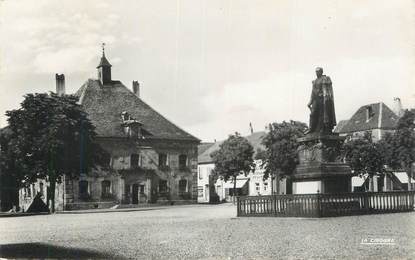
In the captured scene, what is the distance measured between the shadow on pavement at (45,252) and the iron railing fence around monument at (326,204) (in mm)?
9444

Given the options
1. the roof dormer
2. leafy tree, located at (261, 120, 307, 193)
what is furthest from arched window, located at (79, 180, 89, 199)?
leafy tree, located at (261, 120, 307, 193)

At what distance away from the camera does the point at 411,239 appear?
38.8 ft

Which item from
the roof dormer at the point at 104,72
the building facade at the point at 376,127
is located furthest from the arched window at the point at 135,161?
the building facade at the point at 376,127

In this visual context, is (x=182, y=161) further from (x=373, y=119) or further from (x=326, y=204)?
(x=326, y=204)

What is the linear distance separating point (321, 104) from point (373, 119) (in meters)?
46.1

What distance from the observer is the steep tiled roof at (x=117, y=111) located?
2001 inches

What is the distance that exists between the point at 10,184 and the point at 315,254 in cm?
3431

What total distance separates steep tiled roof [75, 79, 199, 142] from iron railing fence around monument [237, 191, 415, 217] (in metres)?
30.0

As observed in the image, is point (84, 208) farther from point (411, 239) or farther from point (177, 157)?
point (411, 239)

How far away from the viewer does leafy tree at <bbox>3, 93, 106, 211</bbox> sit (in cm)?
3797

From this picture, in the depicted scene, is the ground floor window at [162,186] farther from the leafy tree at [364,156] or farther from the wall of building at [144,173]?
the leafy tree at [364,156]

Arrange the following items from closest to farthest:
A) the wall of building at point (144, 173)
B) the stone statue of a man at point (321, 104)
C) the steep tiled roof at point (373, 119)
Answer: the stone statue of a man at point (321, 104), the wall of building at point (144, 173), the steep tiled roof at point (373, 119)

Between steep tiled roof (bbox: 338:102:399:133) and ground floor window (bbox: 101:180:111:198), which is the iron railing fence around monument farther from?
steep tiled roof (bbox: 338:102:399:133)

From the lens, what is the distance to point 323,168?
1967 cm
